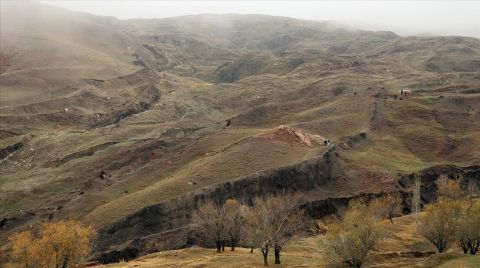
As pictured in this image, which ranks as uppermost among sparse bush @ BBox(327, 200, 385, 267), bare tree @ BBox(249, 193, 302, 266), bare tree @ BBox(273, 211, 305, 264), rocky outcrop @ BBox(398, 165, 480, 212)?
sparse bush @ BBox(327, 200, 385, 267)

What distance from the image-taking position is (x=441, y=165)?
4112 inches

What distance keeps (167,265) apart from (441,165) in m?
68.2

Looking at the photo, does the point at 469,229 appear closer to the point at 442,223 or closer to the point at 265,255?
the point at 442,223

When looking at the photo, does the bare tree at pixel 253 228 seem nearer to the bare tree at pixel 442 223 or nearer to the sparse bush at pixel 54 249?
the bare tree at pixel 442 223

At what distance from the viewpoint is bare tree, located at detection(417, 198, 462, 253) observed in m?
55.3

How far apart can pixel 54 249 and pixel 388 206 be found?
5303cm

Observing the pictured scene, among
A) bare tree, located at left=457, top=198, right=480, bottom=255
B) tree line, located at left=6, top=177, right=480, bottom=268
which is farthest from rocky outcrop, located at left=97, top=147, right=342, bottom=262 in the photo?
bare tree, located at left=457, top=198, right=480, bottom=255

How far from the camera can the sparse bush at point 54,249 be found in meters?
53.1

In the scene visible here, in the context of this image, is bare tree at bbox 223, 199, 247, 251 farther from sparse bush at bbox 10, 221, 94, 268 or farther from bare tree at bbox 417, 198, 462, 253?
bare tree at bbox 417, 198, 462, 253

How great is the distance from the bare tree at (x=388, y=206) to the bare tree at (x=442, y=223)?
19.4 metres

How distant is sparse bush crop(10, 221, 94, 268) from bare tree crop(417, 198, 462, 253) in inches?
1539

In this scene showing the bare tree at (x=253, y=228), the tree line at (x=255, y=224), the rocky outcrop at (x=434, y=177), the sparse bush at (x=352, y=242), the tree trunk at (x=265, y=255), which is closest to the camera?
the sparse bush at (x=352, y=242)

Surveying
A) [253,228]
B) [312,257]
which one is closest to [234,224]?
[253,228]

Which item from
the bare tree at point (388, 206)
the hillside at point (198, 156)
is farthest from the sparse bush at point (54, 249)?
the bare tree at point (388, 206)
